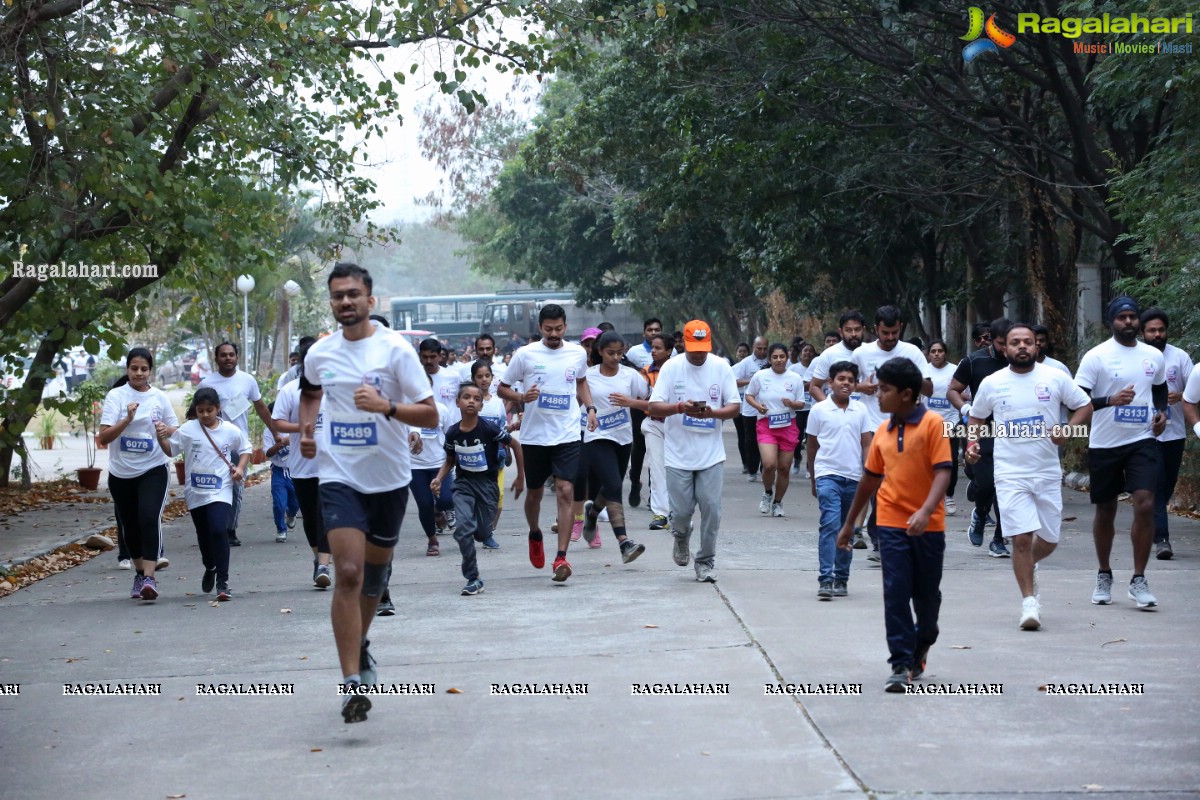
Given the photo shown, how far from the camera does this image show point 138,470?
10555 millimetres

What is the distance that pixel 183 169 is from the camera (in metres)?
15.7

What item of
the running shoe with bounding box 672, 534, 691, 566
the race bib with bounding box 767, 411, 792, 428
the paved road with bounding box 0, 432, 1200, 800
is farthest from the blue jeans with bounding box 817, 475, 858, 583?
the race bib with bounding box 767, 411, 792, 428

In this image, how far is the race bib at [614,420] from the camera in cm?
1211

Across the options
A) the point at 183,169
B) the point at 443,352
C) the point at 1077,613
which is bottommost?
the point at 1077,613

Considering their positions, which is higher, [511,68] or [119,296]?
[511,68]

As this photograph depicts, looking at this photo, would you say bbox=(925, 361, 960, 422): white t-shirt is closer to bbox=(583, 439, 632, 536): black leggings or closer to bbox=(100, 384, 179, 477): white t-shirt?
bbox=(583, 439, 632, 536): black leggings

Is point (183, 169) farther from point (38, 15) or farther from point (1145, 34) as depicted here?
point (1145, 34)

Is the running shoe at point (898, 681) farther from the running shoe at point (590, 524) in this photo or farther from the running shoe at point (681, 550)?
the running shoe at point (590, 524)

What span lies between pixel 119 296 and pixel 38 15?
15.5 ft

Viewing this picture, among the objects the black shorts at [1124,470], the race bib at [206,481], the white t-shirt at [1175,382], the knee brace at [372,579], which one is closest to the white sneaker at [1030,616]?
the black shorts at [1124,470]

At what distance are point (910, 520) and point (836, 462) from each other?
10.8 ft

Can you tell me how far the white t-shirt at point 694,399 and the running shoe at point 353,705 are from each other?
13.0 feet

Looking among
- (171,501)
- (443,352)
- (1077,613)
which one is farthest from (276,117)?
(1077,613)

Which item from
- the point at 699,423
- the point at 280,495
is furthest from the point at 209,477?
the point at 280,495
